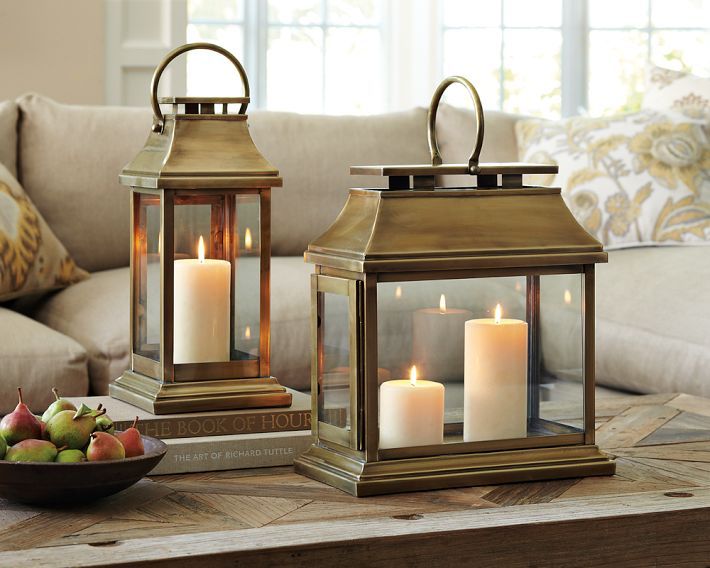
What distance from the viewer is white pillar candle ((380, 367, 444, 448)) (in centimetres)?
94

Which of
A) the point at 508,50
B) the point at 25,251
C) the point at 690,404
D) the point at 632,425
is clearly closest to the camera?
the point at 632,425

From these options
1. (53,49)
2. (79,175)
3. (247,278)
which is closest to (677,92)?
(79,175)

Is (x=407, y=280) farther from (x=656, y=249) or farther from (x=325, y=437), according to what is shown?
(x=656, y=249)

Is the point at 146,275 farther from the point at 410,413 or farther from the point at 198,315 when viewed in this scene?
the point at 410,413

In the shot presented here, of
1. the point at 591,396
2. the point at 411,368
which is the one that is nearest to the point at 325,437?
the point at 411,368

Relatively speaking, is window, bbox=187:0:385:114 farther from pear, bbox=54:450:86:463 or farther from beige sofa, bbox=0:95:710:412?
pear, bbox=54:450:86:463

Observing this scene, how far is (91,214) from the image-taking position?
2.57 m

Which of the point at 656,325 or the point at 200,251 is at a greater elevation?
the point at 200,251

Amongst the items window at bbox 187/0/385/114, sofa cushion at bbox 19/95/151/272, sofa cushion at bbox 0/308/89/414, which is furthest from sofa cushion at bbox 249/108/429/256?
window at bbox 187/0/385/114

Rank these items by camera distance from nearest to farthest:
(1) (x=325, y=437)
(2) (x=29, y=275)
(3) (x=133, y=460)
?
(3) (x=133, y=460)
(1) (x=325, y=437)
(2) (x=29, y=275)

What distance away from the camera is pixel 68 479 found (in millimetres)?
885

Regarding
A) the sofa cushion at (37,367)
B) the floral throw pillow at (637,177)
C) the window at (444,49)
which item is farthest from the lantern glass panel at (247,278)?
the window at (444,49)

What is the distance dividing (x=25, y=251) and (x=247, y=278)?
1.25 metres

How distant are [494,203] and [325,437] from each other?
0.87 ft
